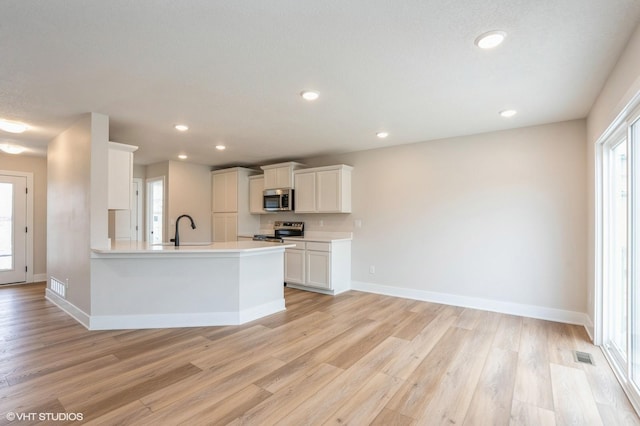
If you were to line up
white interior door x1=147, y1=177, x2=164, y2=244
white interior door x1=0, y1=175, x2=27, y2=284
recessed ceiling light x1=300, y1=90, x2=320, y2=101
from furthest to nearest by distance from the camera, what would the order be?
white interior door x1=147, y1=177, x2=164, y2=244 → white interior door x1=0, y1=175, x2=27, y2=284 → recessed ceiling light x1=300, y1=90, x2=320, y2=101

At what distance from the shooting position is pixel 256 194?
6.45 meters

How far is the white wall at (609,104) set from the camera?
1.94 meters

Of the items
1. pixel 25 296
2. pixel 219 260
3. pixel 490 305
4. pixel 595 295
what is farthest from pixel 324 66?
pixel 25 296

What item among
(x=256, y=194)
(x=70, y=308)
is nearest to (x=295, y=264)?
(x=256, y=194)

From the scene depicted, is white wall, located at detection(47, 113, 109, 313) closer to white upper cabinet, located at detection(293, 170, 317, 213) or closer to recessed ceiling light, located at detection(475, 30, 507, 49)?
white upper cabinet, located at detection(293, 170, 317, 213)

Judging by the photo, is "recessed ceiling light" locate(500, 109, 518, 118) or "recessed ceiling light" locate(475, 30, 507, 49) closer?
"recessed ceiling light" locate(475, 30, 507, 49)

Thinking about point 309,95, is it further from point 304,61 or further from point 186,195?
point 186,195

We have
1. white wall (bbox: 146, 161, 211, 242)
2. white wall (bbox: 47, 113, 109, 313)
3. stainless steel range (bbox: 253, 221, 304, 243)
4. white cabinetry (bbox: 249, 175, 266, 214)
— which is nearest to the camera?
white wall (bbox: 47, 113, 109, 313)

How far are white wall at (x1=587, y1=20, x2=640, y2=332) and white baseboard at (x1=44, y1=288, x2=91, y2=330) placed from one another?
203 inches

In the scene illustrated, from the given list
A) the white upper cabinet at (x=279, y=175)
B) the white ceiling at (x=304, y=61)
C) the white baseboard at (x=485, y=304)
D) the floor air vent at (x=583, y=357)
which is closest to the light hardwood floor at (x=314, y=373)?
the floor air vent at (x=583, y=357)

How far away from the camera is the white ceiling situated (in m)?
1.74

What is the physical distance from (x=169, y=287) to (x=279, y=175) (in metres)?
3.05

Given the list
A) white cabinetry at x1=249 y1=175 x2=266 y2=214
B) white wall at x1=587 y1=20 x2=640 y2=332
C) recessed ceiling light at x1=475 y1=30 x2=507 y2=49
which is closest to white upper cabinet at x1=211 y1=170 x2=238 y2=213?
white cabinetry at x1=249 y1=175 x2=266 y2=214

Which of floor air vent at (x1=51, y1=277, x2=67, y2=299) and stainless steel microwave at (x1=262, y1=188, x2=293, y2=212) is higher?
stainless steel microwave at (x1=262, y1=188, x2=293, y2=212)
